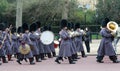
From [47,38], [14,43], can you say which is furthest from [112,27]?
[14,43]

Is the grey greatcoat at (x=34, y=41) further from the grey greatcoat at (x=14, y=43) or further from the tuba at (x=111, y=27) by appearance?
the tuba at (x=111, y=27)

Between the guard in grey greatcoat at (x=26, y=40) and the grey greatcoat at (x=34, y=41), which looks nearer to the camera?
the guard in grey greatcoat at (x=26, y=40)

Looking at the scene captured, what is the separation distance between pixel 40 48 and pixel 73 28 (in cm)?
210

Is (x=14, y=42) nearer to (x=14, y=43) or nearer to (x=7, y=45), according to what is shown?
(x=14, y=43)

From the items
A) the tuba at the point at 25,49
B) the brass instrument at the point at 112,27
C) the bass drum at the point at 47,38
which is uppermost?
the brass instrument at the point at 112,27

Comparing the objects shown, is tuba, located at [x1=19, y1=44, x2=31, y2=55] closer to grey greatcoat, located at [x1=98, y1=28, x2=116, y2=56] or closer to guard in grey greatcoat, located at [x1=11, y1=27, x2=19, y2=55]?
guard in grey greatcoat, located at [x1=11, y1=27, x2=19, y2=55]

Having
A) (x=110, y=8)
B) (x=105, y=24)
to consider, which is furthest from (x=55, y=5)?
(x=105, y=24)

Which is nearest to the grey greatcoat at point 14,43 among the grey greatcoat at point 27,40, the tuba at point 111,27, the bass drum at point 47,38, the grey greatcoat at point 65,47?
the bass drum at point 47,38

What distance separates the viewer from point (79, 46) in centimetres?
2531

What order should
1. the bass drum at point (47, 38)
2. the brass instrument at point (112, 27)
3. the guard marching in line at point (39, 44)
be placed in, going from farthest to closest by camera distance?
the bass drum at point (47, 38) → the guard marching in line at point (39, 44) → the brass instrument at point (112, 27)

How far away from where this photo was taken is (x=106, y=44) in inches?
855

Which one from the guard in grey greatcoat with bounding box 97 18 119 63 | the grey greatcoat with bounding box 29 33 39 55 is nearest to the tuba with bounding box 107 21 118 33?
the guard in grey greatcoat with bounding box 97 18 119 63

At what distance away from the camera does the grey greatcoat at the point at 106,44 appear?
21.5 metres

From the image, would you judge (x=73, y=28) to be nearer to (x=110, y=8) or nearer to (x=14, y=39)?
(x=14, y=39)
